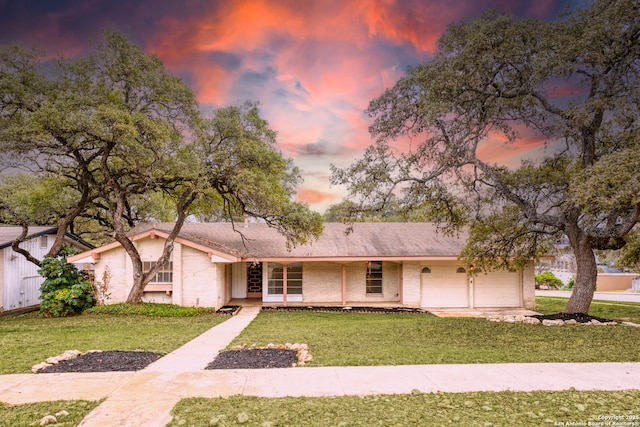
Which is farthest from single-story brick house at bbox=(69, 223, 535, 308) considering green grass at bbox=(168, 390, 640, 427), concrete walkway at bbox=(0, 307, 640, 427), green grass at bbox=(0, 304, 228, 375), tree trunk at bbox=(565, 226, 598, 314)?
green grass at bbox=(168, 390, 640, 427)

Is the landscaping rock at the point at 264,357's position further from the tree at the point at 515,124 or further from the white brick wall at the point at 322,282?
the white brick wall at the point at 322,282

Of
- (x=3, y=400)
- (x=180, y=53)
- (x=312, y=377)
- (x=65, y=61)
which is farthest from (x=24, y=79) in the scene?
(x=312, y=377)

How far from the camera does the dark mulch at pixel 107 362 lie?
23.1ft

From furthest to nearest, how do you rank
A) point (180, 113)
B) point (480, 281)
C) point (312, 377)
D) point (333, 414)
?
point (480, 281) → point (180, 113) → point (312, 377) → point (333, 414)

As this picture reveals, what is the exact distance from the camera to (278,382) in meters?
6.22

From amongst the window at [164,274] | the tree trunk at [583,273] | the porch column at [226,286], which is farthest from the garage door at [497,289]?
the window at [164,274]

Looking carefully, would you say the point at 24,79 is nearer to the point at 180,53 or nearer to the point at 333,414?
the point at 180,53

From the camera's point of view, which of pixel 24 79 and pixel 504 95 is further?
pixel 24 79

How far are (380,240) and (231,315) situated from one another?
311 inches

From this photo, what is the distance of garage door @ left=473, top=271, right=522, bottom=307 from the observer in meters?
18.6

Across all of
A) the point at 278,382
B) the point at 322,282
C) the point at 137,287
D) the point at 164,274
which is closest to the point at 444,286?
the point at 322,282

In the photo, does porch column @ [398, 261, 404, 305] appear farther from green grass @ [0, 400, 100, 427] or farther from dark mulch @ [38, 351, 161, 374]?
green grass @ [0, 400, 100, 427]

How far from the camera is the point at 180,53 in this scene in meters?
17.0

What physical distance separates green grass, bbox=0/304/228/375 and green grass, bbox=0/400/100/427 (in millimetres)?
2177
